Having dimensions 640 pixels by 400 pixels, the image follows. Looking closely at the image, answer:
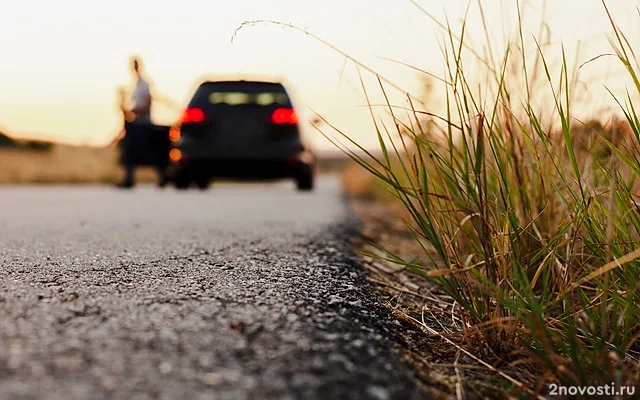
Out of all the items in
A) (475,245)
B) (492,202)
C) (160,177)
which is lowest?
(160,177)

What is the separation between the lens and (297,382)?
1.27 m

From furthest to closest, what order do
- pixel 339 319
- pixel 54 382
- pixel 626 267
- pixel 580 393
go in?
pixel 626 267 < pixel 339 319 < pixel 580 393 < pixel 54 382

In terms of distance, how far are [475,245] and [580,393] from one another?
0.81m

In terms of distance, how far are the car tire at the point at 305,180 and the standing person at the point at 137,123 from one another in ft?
7.47

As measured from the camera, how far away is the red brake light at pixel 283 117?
350 inches

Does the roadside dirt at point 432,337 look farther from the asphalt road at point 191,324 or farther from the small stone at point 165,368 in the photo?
the small stone at point 165,368

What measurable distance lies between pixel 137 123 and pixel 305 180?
2523 millimetres

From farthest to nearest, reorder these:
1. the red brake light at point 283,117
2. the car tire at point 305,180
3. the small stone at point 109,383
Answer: the car tire at point 305,180, the red brake light at point 283,117, the small stone at point 109,383

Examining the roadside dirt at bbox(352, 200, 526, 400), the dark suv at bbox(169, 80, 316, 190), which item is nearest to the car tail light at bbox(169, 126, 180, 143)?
the dark suv at bbox(169, 80, 316, 190)

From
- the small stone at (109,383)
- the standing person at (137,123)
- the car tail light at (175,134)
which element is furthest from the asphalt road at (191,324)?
the standing person at (137,123)

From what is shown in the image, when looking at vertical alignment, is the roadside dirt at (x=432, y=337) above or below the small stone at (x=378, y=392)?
below

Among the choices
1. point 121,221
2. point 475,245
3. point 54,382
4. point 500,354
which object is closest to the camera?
point 54,382

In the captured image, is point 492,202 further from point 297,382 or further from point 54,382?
point 54,382

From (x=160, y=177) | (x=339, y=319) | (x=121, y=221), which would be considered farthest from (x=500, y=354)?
(x=160, y=177)
